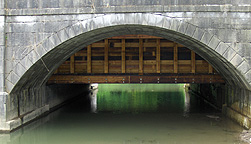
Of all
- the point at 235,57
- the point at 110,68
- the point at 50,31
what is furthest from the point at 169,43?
the point at 50,31

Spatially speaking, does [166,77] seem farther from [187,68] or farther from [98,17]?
[98,17]

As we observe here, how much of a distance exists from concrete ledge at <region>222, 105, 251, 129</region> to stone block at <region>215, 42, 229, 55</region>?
3009mm

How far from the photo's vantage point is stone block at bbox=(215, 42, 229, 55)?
27.0ft

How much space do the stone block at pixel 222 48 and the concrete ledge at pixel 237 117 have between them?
301cm

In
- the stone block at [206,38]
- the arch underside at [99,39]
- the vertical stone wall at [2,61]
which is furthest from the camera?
the arch underside at [99,39]

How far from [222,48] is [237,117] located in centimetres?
412

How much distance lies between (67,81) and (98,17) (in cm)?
590

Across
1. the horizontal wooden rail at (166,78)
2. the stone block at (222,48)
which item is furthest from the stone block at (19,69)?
the stone block at (222,48)

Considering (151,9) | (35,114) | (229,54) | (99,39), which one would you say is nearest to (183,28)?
(151,9)

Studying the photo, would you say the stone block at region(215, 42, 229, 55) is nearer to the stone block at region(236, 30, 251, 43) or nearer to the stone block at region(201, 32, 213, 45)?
the stone block at region(201, 32, 213, 45)

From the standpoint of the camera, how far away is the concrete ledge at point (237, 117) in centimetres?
957

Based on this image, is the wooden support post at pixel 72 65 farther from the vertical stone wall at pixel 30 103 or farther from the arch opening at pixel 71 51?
the vertical stone wall at pixel 30 103

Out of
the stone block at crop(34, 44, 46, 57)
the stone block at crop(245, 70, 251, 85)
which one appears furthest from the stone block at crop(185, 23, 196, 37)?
the stone block at crop(34, 44, 46, 57)

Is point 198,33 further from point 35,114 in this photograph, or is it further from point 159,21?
point 35,114
